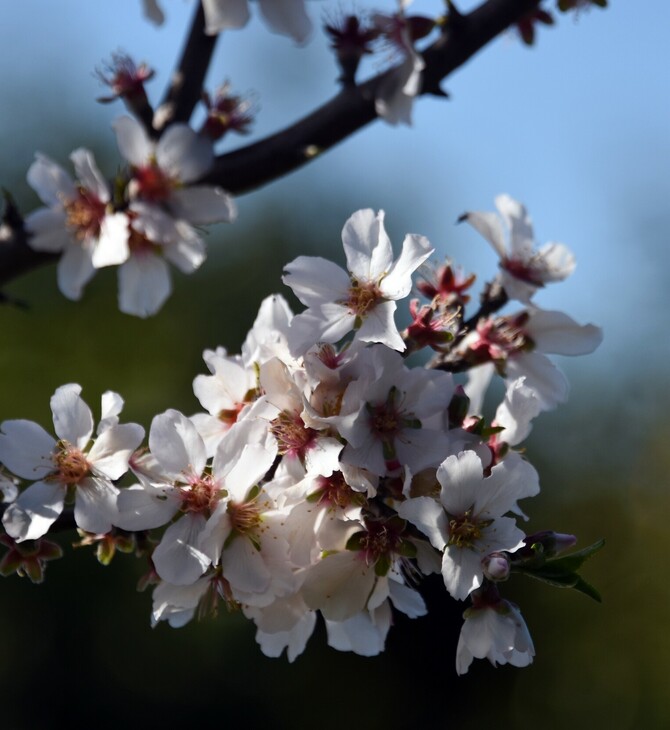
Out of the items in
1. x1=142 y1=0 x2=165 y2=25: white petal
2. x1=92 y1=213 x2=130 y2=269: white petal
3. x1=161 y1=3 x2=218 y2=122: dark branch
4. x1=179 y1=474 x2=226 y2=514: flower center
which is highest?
x1=142 y1=0 x2=165 y2=25: white petal

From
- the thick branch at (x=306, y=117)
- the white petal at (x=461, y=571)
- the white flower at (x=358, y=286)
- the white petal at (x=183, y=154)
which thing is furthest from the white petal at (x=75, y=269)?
the white petal at (x=461, y=571)

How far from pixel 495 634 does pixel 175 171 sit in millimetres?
748

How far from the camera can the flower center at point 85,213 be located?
1579 mm

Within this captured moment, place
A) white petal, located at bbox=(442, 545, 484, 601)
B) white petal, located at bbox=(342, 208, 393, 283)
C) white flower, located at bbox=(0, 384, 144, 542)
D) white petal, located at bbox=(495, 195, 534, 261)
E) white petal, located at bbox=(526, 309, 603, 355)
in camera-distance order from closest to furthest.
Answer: white petal, located at bbox=(442, 545, 484, 601) → white flower, located at bbox=(0, 384, 144, 542) → white petal, located at bbox=(342, 208, 393, 283) → white petal, located at bbox=(526, 309, 603, 355) → white petal, located at bbox=(495, 195, 534, 261)

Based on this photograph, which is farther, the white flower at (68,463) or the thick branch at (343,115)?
the thick branch at (343,115)

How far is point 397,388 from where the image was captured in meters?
1.21

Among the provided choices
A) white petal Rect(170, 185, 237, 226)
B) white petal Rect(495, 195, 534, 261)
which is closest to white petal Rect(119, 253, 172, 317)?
white petal Rect(170, 185, 237, 226)

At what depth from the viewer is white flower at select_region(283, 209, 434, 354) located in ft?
3.96

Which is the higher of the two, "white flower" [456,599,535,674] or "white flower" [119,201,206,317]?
→ "white flower" [119,201,206,317]

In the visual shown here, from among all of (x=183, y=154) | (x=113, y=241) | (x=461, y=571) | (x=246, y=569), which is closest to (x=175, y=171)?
(x=183, y=154)

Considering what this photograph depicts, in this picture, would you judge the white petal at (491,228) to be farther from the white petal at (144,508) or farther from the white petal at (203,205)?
the white petal at (144,508)

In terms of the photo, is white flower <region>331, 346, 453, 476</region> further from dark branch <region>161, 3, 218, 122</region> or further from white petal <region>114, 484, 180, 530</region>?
dark branch <region>161, 3, 218, 122</region>

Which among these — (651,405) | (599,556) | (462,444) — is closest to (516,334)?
(462,444)

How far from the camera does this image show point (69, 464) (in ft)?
4.26
